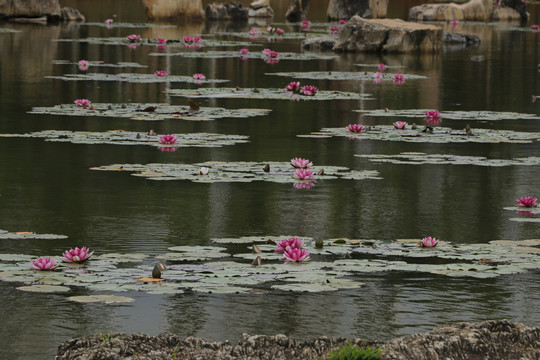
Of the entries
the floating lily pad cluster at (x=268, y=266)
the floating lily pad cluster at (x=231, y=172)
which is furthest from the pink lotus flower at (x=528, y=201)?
the floating lily pad cluster at (x=231, y=172)

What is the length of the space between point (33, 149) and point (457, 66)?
A: 51.9 ft

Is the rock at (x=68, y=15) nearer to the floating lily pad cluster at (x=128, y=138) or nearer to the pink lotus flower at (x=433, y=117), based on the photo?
the pink lotus flower at (x=433, y=117)

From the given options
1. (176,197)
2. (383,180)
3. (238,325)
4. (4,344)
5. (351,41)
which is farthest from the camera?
(351,41)

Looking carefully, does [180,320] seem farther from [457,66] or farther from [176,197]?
[457,66]

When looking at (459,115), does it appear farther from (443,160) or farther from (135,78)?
(135,78)

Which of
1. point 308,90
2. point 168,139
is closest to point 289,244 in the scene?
point 168,139

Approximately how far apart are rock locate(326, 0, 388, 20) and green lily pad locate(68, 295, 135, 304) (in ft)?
145

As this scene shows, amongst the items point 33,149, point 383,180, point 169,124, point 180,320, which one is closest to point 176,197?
point 383,180

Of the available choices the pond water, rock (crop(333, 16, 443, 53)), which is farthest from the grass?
rock (crop(333, 16, 443, 53))

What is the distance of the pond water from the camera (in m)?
6.07

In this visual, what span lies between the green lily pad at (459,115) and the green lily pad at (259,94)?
1857mm

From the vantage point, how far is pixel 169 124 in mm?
14367

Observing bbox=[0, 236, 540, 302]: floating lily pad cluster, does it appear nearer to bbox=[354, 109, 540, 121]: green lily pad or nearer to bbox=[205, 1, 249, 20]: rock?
bbox=[354, 109, 540, 121]: green lily pad

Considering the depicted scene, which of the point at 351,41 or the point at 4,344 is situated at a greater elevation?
the point at 351,41
